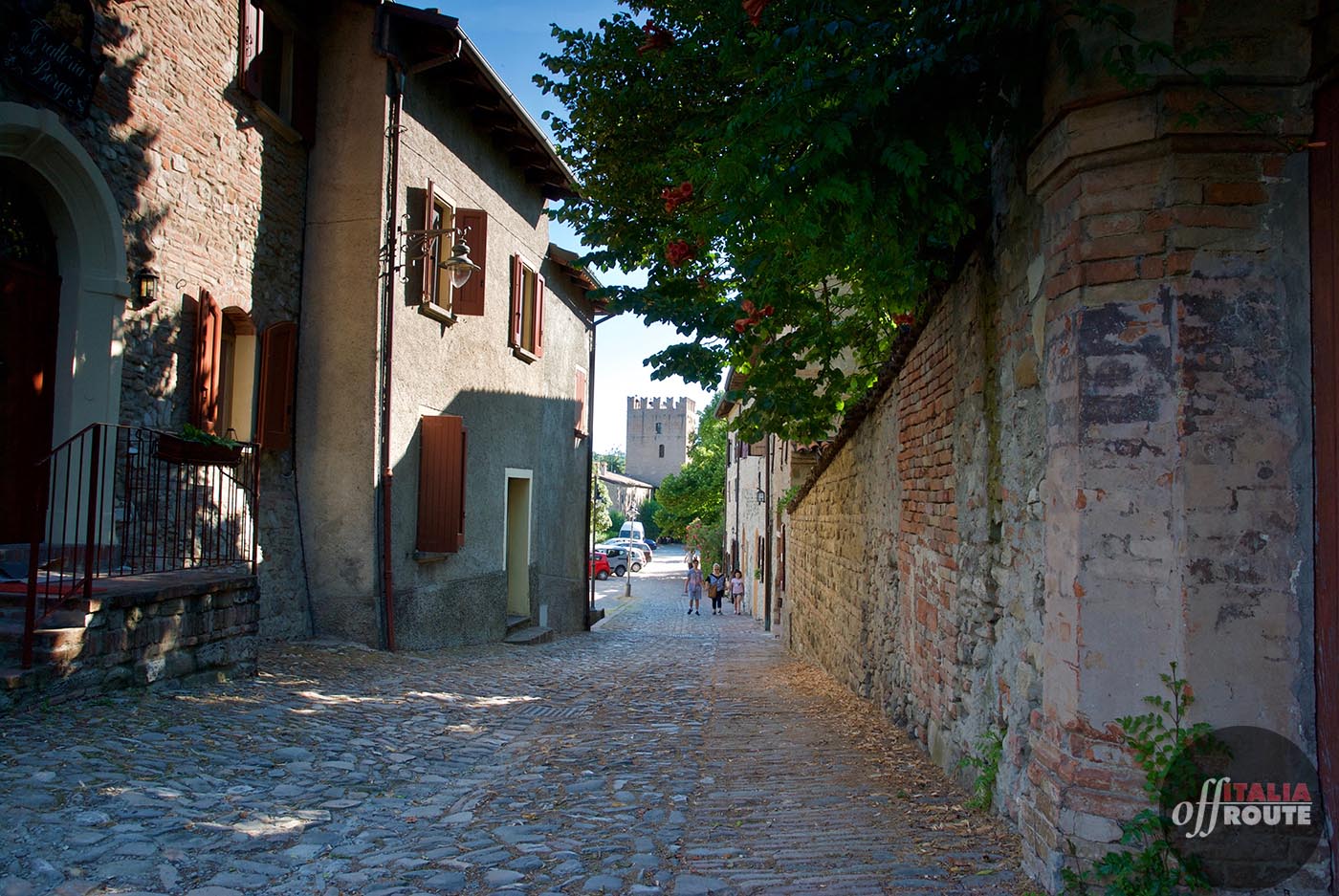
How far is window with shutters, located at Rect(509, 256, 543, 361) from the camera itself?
1366 centimetres

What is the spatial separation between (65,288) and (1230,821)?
7.84 metres

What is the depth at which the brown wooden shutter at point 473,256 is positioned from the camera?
11.3 meters

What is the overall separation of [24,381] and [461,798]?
4.72 metres

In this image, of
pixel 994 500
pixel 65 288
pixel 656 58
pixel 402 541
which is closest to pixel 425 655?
pixel 402 541

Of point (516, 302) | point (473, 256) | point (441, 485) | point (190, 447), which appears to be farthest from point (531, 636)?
point (190, 447)

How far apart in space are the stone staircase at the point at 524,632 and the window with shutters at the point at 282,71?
710 centimetres

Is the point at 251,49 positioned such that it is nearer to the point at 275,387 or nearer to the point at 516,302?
the point at 275,387

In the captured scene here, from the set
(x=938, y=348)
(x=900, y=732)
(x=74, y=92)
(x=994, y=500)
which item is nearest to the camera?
(x=994, y=500)

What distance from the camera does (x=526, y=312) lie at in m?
14.5

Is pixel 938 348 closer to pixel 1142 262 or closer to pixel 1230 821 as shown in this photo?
pixel 1142 262

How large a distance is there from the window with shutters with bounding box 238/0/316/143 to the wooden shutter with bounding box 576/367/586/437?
8909mm

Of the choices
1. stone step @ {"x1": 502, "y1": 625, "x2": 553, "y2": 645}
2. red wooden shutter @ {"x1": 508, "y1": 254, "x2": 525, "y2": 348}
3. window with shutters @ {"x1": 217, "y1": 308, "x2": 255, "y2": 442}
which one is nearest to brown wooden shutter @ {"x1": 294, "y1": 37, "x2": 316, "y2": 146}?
window with shutters @ {"x1": 217, "y1": 308, "x2": 255, "y2": 442}

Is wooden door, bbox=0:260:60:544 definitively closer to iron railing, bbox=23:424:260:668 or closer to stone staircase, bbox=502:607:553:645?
iron railing, bbox=23:424:260:668

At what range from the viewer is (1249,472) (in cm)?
299
